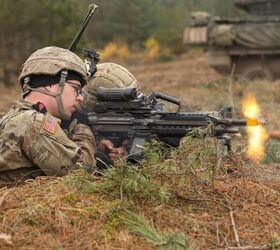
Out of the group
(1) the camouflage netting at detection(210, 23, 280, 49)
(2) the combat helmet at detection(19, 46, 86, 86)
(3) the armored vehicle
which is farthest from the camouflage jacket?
(1) the camouflage netting at detection(210, 23, 280, 49)

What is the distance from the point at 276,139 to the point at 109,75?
2862 millimetres

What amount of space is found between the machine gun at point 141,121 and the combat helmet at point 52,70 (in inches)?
17.3

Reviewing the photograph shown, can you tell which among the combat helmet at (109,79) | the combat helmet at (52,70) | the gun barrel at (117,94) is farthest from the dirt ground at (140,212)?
the combat helmet at (109,79)

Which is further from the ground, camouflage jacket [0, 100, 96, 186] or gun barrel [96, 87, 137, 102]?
gun barrel [96, 87, 137, 102]

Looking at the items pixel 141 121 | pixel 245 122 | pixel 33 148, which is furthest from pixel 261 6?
pixel 33 148

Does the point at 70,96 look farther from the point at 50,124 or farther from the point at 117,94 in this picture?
the point at 117,94

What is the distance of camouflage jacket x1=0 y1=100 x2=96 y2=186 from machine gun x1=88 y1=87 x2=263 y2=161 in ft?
1.78

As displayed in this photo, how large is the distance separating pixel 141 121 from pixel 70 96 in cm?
72

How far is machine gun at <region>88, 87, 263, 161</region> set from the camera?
464 centimetres

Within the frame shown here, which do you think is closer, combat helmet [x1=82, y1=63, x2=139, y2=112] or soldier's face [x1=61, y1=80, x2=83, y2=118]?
soldier's face [x1=61, y1=80, x2=83, y2=118]

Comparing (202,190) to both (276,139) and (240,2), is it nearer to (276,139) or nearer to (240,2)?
(276,139)

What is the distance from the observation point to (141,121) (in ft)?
16.5

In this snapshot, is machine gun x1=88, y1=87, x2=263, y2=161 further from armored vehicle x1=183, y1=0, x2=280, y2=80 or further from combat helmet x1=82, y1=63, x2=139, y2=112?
armored vehicle x1=183, y1=0, x2=280, y2=80

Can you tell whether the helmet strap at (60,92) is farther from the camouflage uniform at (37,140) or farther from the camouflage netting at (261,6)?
the camouflage netting at (261,6)
